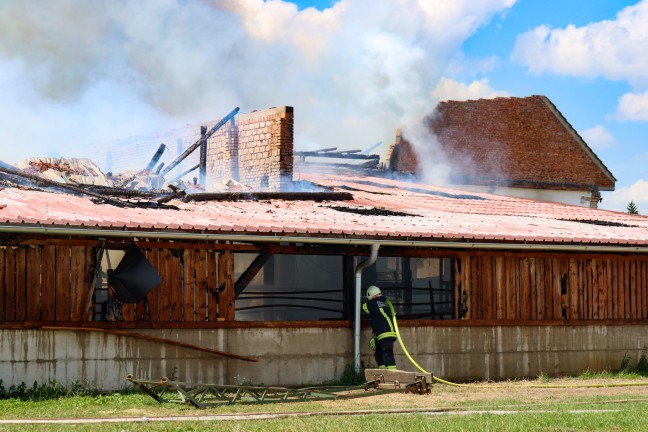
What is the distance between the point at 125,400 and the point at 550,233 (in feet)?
30.8

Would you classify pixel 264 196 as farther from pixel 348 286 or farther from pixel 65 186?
pixel 348 286

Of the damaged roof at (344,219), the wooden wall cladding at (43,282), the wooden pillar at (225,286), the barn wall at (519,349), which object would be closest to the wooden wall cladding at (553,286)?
the barn wall at (519,349)

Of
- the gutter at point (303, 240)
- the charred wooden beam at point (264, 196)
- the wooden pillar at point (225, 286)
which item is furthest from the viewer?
the charred wooden beam at point (264, 196)

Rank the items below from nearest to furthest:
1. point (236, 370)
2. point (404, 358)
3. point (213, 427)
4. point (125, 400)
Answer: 1. point (213, 427)
2. point (125, 400)
3. point (236, 370)
4. point (404, 358)

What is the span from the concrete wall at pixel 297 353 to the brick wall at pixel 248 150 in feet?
30.6

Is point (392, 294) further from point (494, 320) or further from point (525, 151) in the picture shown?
point (525, 151)

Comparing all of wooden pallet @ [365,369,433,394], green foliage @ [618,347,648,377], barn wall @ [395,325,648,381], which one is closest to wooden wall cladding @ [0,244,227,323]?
wooden pallet @ [365,369,433,394]

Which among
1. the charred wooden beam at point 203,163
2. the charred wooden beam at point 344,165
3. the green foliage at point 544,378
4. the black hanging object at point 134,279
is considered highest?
the charred wooden beam at point 344,165

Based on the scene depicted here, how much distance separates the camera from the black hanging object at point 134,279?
51.7 ft

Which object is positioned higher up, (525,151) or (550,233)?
(525,151)

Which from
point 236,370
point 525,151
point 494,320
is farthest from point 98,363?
point 525,151

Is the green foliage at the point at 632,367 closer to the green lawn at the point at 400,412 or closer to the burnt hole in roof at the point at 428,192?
the green lawn at the point at 400,412

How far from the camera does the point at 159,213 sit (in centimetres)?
1758

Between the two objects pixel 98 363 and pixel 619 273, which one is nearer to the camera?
pixel 98 363
